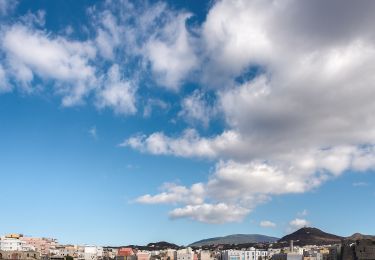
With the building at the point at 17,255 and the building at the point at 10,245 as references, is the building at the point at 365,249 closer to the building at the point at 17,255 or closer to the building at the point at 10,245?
the building at the point at 17,255

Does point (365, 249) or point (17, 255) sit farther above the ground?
point (365, 249)

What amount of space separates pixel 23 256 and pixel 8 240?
158 feet

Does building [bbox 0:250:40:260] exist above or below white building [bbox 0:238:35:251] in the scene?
below

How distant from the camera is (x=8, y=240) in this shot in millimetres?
198250

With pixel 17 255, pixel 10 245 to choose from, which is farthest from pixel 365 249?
pixel 10 245

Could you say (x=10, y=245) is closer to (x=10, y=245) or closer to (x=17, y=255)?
(x=10, y=245)

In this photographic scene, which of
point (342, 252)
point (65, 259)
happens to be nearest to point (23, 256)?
point (65, 259)

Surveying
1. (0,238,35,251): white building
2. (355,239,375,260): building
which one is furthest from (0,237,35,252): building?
(355,239,375,260): building

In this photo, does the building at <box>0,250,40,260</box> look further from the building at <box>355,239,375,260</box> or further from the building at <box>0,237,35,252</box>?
the building at <box>355,239,375,260</box>

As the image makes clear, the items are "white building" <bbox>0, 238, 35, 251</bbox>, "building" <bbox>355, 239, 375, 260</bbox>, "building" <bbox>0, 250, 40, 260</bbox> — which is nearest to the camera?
"building" <bbox>0, 250, 40, 260</bbox>

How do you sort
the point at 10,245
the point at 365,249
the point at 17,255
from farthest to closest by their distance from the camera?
the point at 10,245, the point at 365,249, the point at 17,255

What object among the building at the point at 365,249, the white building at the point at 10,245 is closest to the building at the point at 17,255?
the white building at the point at 10,245

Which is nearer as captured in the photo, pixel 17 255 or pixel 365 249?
pixel 17 255

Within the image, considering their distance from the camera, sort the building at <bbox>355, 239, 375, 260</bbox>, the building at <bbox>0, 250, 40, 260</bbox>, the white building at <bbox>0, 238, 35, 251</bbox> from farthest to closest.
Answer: the white building at <bbox>0, 238, 35, 251</bbox> → the building at <bbox>355, 239, 375, 260</bbox> → the building at <bbox>0, 250, 40, 260</bbox>
